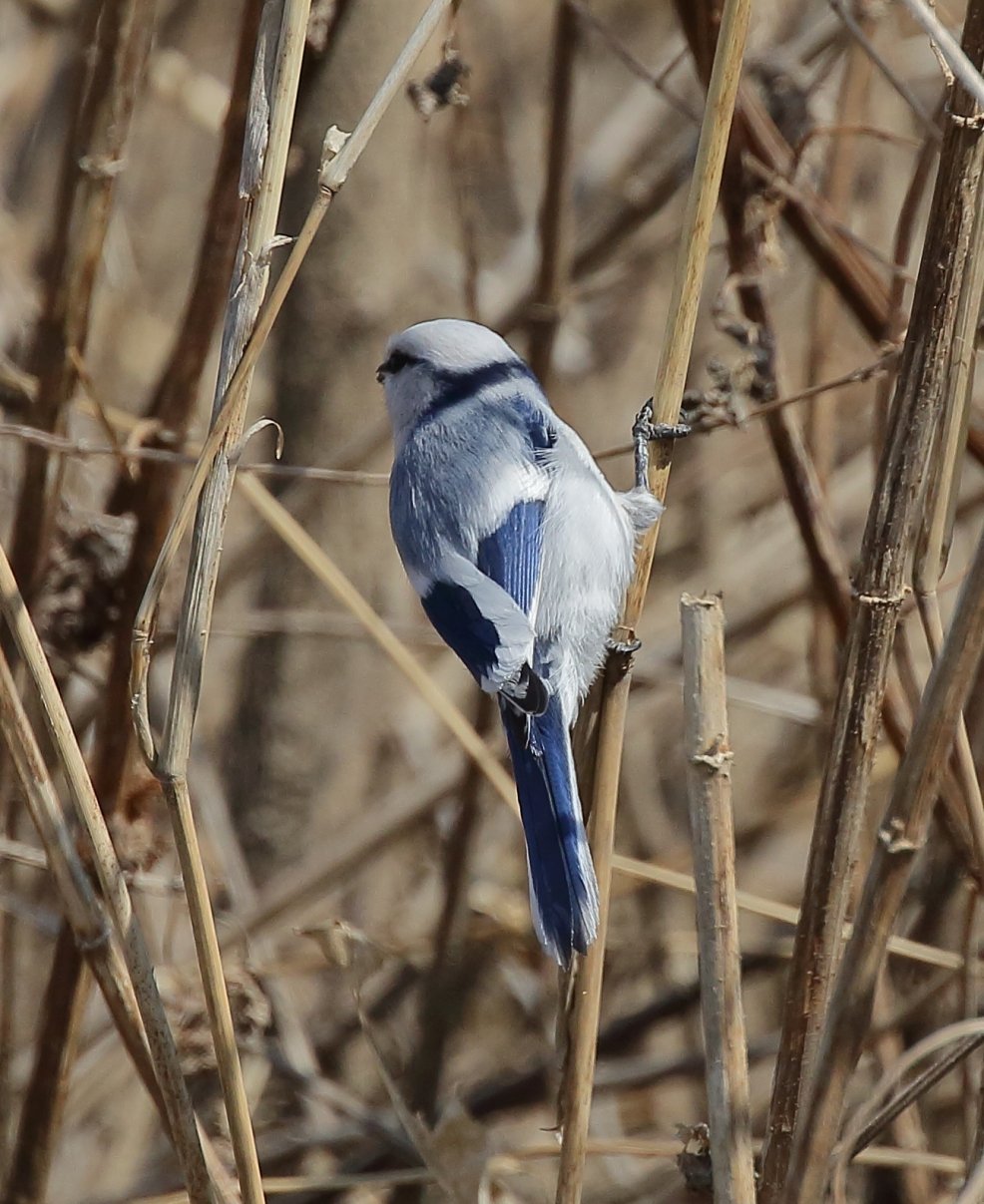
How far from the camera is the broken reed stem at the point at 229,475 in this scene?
1064mm

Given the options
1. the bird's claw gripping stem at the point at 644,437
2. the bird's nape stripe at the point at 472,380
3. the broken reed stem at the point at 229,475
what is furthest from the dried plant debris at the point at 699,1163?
the bird's nape stripe at the point at 472,380

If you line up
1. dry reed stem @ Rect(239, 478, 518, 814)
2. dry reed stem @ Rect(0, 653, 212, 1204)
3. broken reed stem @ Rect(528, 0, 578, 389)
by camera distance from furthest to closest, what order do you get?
broken reed stem @ Rect(528, 0, 578, 389)
dry reed stem @ Rect(239, 478, 518, 814)
dry reed stem @ Rect(0, 653, 212, 1204)

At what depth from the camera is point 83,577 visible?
6.55 ft

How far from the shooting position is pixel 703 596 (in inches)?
49.4

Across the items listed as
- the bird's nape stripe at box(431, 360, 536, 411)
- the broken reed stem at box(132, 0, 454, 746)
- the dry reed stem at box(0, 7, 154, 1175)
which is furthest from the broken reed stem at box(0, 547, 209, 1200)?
the bird's nape stripe at box(431, 360, 536, 411)

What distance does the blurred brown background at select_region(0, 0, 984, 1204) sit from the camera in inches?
89.9

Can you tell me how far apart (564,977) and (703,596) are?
39 cm

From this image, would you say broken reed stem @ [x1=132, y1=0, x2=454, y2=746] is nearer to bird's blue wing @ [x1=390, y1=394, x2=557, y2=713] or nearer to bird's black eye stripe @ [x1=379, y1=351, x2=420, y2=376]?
bird's blue wing @ [x1=390, y1=394, x2=557, y2=713]

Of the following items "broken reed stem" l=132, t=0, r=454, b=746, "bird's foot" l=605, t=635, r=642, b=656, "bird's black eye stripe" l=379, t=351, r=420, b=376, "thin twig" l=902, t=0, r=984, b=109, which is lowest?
"bird's foot" l=605, t=635, r=642, b=656

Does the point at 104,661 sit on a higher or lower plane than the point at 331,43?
lower

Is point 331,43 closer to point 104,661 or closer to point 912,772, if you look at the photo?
point 104,661

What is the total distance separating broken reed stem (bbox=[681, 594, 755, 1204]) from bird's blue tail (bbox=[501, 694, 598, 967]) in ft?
0.50

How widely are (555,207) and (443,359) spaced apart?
1.80 ft

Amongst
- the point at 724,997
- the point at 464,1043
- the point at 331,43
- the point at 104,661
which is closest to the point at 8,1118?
the point at 104,661
